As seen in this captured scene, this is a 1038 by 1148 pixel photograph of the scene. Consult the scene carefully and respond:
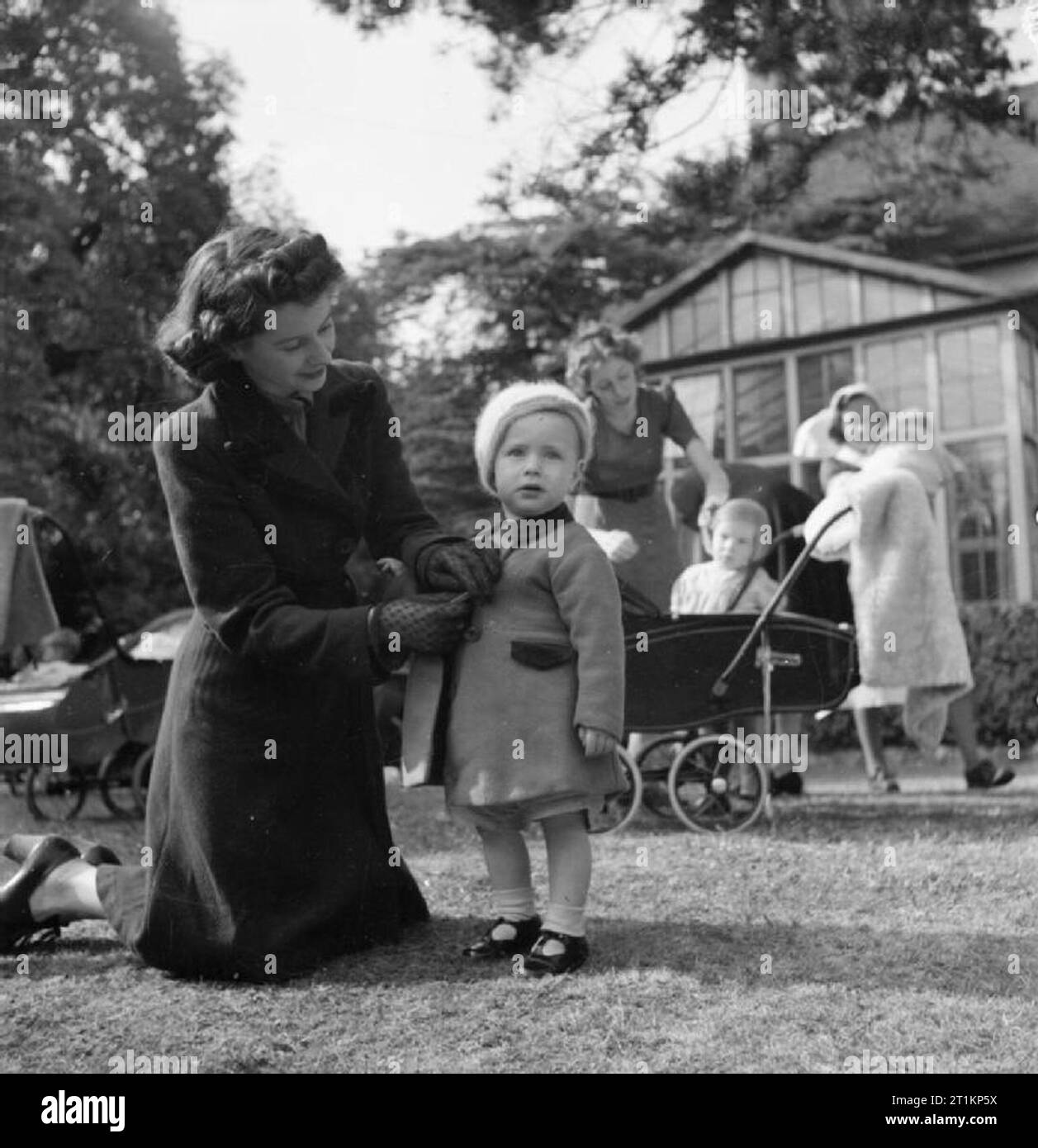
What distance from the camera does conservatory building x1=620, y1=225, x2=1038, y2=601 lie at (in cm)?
1548

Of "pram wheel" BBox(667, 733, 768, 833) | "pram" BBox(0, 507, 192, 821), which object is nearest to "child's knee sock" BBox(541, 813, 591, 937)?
"pram wheel" BBox(667, 733, 768, 833)

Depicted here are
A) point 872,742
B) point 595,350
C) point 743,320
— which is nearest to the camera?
point 595,350

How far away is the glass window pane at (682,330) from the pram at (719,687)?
12206mm

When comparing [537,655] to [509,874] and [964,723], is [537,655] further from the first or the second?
[964,723]

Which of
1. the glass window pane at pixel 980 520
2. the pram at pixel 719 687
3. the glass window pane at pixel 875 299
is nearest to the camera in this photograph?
the pram at pixel 719 687

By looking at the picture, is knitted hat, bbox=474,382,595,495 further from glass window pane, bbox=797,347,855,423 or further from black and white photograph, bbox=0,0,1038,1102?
glass window pane, bbox=797,347,855,423

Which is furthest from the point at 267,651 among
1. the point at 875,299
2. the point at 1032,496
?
the point at 875,299

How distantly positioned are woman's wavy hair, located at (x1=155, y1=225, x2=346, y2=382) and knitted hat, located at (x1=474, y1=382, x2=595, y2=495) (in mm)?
456

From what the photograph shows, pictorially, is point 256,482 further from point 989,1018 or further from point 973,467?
point 973,467

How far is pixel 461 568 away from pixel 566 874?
683 millimetres

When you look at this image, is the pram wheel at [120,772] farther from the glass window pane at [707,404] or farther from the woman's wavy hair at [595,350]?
the glass window pane at [707,404]

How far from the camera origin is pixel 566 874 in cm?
310

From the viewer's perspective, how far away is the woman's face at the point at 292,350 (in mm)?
3096

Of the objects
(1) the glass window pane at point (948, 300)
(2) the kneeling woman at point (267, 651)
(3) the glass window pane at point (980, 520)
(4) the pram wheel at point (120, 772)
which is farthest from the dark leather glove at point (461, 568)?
(1) the glass window pane at point (948, 300)
